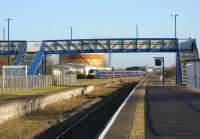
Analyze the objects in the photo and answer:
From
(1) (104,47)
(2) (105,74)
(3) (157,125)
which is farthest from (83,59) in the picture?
(3) (157,125)

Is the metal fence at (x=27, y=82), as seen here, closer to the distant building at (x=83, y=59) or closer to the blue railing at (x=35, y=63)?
the blue railing at (x=35, y=63)

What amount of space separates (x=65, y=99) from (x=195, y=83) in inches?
605

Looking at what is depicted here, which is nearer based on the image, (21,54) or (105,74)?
(21,54)

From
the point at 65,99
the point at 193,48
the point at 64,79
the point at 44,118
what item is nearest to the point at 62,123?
the point at 44,118

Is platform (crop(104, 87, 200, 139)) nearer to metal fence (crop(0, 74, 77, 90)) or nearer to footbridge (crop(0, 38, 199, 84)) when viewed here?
metal fence (crop(0, 74, 77, 90))

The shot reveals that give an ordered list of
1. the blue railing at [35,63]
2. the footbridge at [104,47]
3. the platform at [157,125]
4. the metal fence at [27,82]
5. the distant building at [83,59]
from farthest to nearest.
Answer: the distant building at [83,59] → the footbridge at [104,47] → the blue railing at [35,63] → the metal fence at [27,82] → the platform at [157,125]

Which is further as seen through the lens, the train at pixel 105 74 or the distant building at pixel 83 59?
the distant building at pixel 83 59

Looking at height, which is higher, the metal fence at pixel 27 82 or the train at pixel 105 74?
the train at pixel 105 74

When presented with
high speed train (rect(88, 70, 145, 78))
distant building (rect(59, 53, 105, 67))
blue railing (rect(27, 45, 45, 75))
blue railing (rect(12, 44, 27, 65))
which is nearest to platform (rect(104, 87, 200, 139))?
blue railing (rect(27, 45, 45, 75))

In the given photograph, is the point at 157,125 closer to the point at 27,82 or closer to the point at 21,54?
the point at 27,82

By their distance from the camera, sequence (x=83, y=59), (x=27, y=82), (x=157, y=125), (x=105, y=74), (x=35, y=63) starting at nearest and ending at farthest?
(x=157, y=125) < (x=27, y=82) < (x=35, y=63) < (x=105, y=74) < (x=83, y=59)

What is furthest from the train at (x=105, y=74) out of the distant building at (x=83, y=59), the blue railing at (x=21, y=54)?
the blue railing at (x=21, y=54)

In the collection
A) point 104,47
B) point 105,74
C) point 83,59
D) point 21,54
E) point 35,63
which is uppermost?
point 83,59

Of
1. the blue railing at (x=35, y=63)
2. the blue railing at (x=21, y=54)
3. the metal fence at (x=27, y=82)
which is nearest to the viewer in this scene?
the metal fence at (x=27, y=82)
